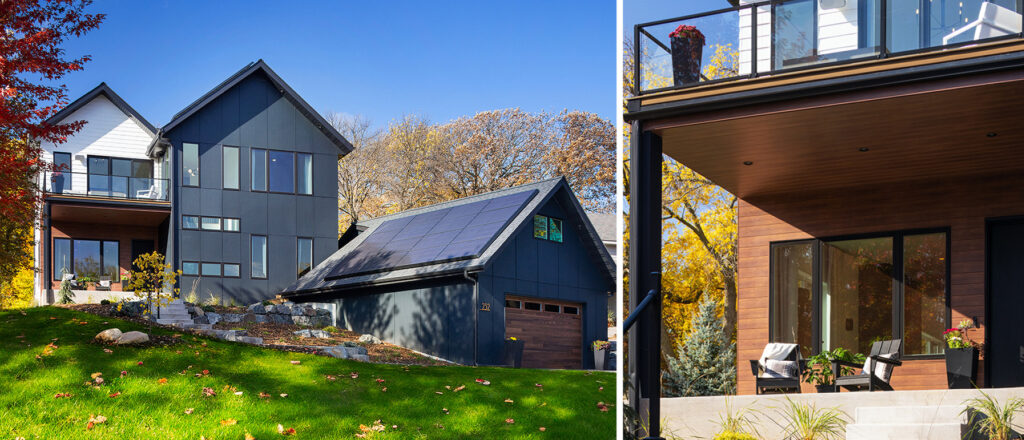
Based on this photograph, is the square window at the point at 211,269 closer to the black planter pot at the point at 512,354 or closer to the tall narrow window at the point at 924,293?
the black planter pot at the point at 512,354

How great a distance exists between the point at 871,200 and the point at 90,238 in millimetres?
20683

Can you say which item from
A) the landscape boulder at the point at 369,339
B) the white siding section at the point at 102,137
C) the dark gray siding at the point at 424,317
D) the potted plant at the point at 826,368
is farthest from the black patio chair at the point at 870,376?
the white siding section at the point at 102,137

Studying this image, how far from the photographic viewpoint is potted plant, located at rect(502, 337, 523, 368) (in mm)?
18141

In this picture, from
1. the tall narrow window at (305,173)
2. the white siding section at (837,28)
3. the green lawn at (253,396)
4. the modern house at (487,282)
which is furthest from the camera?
the tall narrow window at (305,173)

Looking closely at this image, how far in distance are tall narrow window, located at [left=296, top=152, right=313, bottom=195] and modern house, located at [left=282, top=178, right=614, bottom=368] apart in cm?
319

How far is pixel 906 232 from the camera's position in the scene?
10422 millimetres

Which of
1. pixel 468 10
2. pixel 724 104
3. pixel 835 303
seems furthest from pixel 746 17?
pixel 468 10

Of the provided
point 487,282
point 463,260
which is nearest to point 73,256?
point 463,260

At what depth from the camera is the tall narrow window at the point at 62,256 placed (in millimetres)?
23734

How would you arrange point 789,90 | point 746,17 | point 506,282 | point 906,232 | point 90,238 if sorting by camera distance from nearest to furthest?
1. point 789,90
2. point 746,17
3. point 906,232
4. point 506,282
5. point 90,238

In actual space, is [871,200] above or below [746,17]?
below

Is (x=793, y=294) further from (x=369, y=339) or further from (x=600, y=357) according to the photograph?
(x=369, y=339)

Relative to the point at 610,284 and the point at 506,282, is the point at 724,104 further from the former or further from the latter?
the point at 610,284

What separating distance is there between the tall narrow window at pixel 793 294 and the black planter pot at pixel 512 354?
25.5ft
